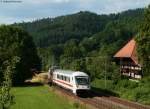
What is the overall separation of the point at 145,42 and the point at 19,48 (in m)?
34.0

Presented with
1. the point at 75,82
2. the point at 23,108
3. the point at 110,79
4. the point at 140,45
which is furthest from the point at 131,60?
the point at 23,108

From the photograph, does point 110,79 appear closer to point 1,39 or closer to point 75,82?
point 75,82

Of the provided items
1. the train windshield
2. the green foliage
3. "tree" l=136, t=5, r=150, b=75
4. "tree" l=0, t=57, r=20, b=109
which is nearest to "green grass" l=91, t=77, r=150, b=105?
"tree" l=136, t=5, r=150, b=75

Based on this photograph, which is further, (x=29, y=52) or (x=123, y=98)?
(x=29, y=52)

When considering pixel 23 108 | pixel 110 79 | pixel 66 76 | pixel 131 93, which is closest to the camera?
pixel 23 108

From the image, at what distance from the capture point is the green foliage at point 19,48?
9488 centimetres

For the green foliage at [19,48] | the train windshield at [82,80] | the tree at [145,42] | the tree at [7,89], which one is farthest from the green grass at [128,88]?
the tree at [7,89]

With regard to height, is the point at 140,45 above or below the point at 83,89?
above

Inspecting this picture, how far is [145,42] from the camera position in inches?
2707

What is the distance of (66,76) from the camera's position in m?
65.9

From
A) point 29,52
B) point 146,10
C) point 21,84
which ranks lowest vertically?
point 21,84

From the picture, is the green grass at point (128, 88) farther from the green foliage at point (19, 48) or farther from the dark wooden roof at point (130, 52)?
the green foliage at point (19, 48)

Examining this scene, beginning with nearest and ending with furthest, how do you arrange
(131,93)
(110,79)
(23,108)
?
(23,108)
(131,93)
(110,79)

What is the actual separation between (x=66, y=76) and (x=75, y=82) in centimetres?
654
